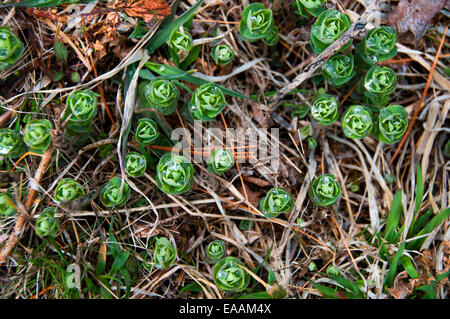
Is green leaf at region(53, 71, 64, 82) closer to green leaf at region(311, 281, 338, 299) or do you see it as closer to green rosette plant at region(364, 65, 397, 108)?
green rosette plant at region(364, 65, 397, 108)

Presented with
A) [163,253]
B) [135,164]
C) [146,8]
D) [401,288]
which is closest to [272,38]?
[146,8]

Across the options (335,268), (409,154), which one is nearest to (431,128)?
(409,154)

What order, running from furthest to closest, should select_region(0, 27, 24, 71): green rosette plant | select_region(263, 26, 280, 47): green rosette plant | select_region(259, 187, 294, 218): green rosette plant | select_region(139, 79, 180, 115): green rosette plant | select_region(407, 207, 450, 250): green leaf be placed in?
select_region(263, 26, 280, 47): green rosette plant → select_region(407, 207, 450, 250): green leaf → select_region(259, 187, 294, 218): green rosette plant → select_region(139, 79, 180, 115): green rosette plant → select_region(0, 27, 24, 71): green rosette plant

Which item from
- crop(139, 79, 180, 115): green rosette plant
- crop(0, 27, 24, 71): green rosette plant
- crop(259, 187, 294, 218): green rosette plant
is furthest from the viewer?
crop(259, 187, 294, 218): green rosette plant

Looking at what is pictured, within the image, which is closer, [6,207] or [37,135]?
[37,135]

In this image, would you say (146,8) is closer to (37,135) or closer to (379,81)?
(37,135)

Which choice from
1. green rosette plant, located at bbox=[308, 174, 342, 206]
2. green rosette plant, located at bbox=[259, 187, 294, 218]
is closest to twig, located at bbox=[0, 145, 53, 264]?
green rosette plant, located at bbox=[259, 187, 294, 218]
